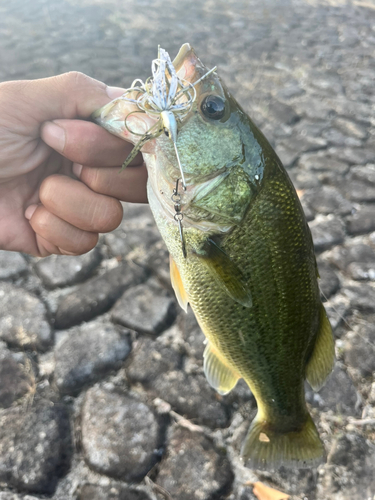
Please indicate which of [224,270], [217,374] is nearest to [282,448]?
[217,374]

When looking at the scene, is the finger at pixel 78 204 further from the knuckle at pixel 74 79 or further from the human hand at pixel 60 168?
the knuckle at pixel 74 79

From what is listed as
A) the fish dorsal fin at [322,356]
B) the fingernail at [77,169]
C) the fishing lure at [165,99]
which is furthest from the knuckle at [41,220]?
the fish dorsal fin at [322,356]

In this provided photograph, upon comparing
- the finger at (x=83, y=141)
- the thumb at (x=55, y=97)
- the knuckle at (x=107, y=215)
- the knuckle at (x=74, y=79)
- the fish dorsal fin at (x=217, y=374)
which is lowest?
the fish dorsal fin at (x=217, y=374)

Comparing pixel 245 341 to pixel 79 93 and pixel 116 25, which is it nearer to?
pixel 79 93

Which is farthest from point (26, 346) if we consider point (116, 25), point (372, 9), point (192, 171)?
point (372, 9)

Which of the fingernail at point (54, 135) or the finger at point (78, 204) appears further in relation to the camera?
the finger at point (78, 204)

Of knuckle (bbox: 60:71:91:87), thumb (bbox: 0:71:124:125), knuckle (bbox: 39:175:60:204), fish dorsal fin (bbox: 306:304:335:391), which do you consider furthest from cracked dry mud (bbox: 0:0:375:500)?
knuckle (bbox: 60:71:91:87)

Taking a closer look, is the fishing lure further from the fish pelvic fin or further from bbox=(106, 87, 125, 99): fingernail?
the fish pelvic fin
